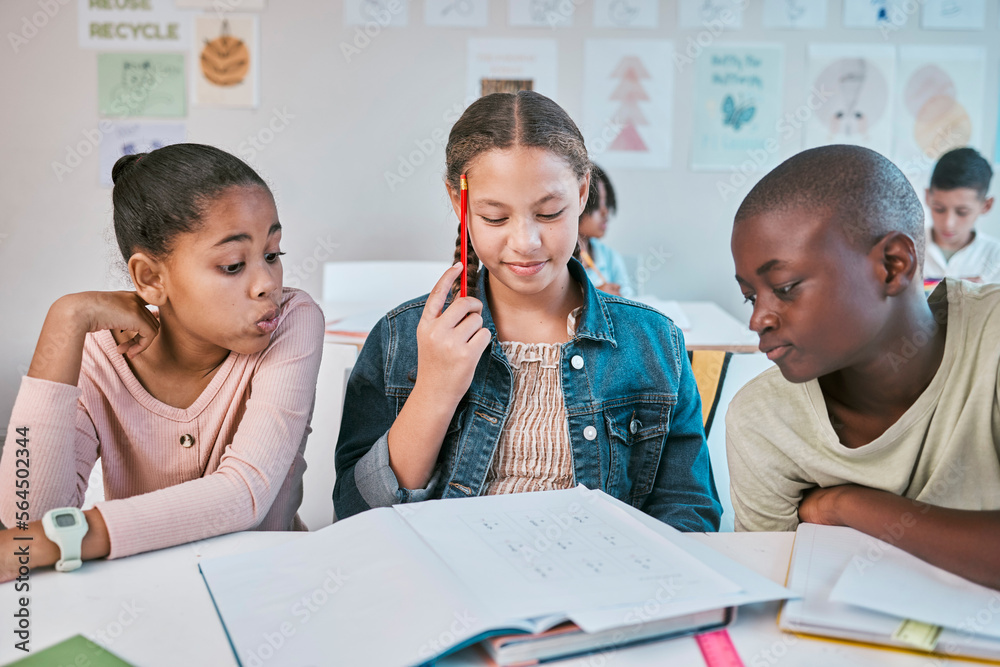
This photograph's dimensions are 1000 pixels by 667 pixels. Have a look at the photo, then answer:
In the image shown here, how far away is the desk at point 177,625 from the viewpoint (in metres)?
0.60

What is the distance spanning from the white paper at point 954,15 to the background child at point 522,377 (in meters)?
2.88

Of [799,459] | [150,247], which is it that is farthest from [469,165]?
[799,459]

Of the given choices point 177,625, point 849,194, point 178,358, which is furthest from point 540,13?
point 177,625

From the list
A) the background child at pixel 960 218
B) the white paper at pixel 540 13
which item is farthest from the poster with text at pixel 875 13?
the white paper at pixel 540 13

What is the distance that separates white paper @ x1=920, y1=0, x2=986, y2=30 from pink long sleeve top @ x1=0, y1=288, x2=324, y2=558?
3211mm

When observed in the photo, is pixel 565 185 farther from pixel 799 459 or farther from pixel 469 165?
pixel 799 459

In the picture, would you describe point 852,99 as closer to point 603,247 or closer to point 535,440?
point 603,247

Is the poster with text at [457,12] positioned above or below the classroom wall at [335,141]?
above

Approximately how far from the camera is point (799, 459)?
3.05ft

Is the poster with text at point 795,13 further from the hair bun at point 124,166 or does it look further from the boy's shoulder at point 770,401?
the hair bun at point 124,166

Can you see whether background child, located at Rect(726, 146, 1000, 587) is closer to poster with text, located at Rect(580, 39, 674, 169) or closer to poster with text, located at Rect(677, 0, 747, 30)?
poster with text, located at Rect(580, 39, 674, 169)

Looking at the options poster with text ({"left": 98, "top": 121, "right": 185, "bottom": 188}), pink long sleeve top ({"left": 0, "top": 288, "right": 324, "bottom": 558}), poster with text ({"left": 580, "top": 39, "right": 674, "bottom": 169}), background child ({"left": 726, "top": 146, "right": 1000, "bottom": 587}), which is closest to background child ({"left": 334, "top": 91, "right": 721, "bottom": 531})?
pink long sleeve top ({"left": 0, "top": 288, "right": 324, "bottom": 558})

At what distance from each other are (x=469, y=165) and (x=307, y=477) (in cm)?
65

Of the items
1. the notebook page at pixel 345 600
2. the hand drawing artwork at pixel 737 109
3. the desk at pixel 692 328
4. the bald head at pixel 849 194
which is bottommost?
the desk at pixel 692 328
